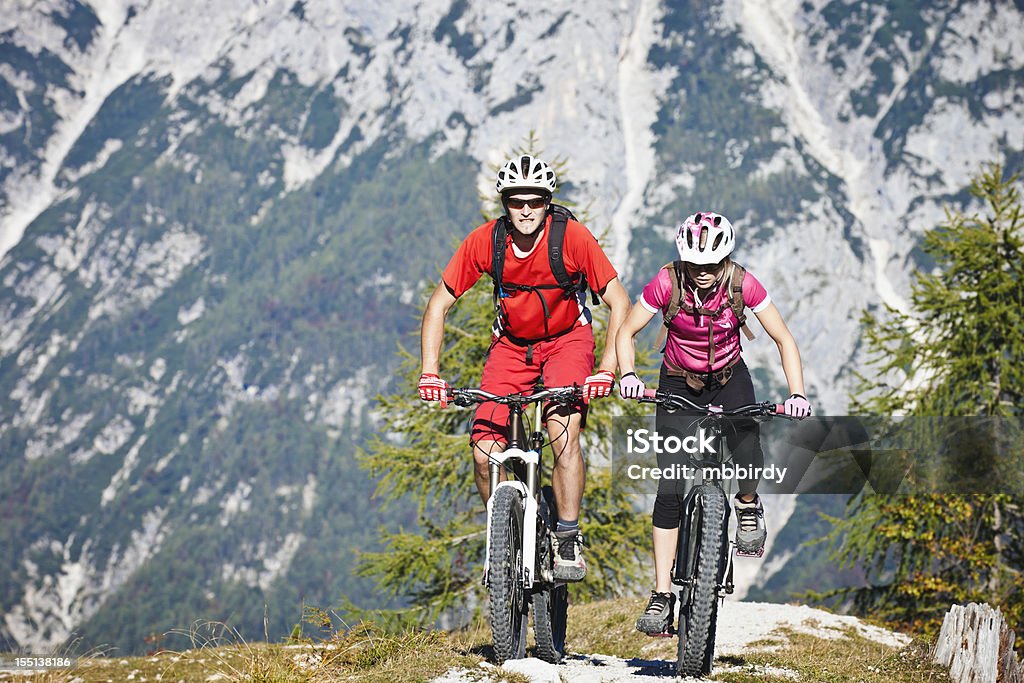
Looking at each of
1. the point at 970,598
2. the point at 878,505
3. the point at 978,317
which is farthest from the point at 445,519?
the point at 978,317

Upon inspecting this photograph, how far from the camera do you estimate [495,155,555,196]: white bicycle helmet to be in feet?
Answer: 24.4

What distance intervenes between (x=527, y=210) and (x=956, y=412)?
52.9ft

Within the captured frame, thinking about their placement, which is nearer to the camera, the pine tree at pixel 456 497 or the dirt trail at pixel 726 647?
the dirt trail at pixel 726 647

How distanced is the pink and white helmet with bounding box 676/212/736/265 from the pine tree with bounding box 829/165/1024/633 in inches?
493

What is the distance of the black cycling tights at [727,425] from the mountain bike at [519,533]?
→ 0.80 m

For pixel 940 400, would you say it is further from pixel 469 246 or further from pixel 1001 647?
pixel 469 246

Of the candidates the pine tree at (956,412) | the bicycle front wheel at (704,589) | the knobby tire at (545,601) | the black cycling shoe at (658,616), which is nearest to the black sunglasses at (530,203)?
the knobby tire at (545,601)

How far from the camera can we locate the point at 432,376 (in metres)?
7.57

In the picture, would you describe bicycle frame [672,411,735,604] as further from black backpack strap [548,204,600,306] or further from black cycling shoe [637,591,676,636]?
black backpack strap [548,204,600,306]

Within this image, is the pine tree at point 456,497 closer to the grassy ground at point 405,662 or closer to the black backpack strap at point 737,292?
the grassy ground at point 405,662

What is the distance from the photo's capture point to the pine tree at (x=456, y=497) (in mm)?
18547

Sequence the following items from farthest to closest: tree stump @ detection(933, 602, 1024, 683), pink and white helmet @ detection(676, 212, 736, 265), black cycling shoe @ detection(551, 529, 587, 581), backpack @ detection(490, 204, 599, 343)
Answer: tree stump @ detection(933, 602, 1024, 683) → black cycling shoe @ detection(551, 529, 587, 581) → backpack @ detection(490, 204, 599, 343) → pink and white helmet @ detection(676, 212, 736, 265)

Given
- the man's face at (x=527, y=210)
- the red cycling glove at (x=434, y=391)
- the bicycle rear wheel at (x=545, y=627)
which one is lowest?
the bicycle rear wheel at (x=545, y=627)

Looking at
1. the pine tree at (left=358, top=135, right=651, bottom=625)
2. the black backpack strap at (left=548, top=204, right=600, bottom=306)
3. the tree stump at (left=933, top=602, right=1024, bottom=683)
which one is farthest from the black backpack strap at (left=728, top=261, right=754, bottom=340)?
the pine tree at (left=358, top=135, right=651, bottom=625)
